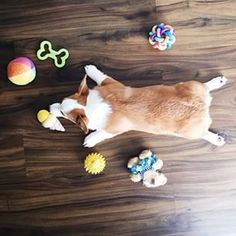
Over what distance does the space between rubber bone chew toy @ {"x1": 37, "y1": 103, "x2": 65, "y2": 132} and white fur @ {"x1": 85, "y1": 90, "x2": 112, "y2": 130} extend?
0.73ft

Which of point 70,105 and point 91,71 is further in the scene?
point 91,71

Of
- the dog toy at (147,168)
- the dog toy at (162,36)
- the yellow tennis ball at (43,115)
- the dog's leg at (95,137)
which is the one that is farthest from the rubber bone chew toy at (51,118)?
the dog toy at (162,36)

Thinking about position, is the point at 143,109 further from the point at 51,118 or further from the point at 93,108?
the point at 51,118

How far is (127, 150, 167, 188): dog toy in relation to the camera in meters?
1.93

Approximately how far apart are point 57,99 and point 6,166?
39cm

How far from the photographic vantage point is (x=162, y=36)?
1943 millimetres

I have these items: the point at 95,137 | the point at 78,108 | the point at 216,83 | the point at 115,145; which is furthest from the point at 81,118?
the point at 216,83

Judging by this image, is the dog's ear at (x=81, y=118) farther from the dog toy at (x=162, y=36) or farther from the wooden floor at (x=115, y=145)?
the dog toy at (x=162, y=36)

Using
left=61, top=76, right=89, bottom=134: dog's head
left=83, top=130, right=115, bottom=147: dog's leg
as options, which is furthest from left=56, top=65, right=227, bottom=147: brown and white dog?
left=83, top=130, right=115, bottom=147: dog's leg

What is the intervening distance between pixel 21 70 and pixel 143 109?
574mm

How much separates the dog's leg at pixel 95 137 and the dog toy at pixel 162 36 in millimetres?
457

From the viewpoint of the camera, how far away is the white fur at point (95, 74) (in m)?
1.91

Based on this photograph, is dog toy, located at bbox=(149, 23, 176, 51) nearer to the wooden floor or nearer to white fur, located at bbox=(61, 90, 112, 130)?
the wooden floor

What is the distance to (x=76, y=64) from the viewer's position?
79.1 inches
